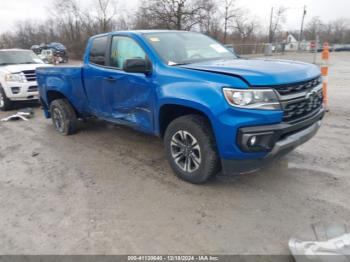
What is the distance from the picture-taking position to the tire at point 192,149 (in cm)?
324

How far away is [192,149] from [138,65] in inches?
48.8

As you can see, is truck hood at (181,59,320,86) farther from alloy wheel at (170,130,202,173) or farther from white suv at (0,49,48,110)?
white suv at (0,49,48,110)

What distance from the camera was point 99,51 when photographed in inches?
185

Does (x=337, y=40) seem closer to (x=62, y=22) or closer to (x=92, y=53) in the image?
(x=62, y=22)

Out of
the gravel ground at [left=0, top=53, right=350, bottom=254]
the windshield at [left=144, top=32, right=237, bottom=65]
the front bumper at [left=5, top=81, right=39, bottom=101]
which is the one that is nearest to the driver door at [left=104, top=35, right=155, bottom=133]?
the windshield at [left=144, top=32, right=237, bottom=65]

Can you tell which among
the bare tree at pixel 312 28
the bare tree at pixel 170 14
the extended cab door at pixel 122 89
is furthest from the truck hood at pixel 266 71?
the bare tree at pixel 312 28

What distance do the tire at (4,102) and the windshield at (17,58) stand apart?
1.20 m

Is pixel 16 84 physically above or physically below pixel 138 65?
below

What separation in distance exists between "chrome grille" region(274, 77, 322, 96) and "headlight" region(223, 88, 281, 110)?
10 cm

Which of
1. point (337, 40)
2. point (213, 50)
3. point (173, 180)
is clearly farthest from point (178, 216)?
point (337, 40)

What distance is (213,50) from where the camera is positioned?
4.36 meters

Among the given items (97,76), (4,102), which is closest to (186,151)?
(97,76)

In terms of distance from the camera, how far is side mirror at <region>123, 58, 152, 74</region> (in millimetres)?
3536

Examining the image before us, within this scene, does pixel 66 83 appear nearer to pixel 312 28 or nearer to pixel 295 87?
pixel 295 87
